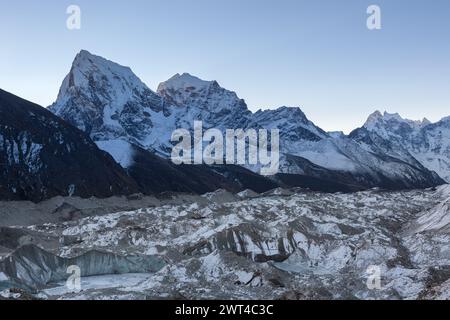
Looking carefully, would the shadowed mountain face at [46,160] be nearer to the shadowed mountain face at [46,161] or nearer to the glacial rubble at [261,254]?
the shadowed mountain face at [46,161]

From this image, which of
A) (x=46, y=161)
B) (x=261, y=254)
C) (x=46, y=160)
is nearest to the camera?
(x=261, y=254)

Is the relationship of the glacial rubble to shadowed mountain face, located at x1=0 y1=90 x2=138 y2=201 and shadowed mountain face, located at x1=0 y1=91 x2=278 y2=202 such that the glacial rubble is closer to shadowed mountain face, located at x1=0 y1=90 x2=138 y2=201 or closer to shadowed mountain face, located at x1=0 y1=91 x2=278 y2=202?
shadowed mountain face, located at x1=0 y1=90 x2=138 y2=201

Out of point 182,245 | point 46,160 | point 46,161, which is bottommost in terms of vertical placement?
point 182,245

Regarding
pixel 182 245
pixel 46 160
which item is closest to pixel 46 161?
pixel 46 160

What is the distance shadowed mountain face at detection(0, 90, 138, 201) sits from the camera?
151 m

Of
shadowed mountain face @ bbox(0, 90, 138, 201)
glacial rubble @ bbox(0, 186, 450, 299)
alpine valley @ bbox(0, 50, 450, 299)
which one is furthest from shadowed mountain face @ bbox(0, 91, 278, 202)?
glacial rubble @ bbox(0, 186, 450, 299)

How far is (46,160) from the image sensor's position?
16362 centimetres

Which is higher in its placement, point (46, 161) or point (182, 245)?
point (46, 161)

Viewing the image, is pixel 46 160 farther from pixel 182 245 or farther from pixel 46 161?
pixel 182 245

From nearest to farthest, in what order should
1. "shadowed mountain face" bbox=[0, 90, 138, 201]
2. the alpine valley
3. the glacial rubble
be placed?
the glacial rubble → the alpine valley → "shadowed mountain face" bbox=[0, 90, 138, 201]

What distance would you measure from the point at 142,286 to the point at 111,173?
13684 centimetres
